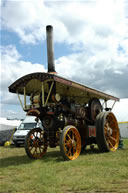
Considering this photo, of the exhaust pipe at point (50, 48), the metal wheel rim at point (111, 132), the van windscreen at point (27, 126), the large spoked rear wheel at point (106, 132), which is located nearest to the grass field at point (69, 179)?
the large spoked rear wheel at point (106, 132)

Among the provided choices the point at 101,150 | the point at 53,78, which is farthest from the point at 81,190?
the point at 101,150

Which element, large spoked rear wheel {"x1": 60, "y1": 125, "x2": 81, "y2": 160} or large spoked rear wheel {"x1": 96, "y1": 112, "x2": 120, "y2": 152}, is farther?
large spoked rear wheel {"x1": 96, "y1": 112, "x2": 120, "y2": 152}

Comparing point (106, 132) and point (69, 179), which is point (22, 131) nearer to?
point (106, 132)

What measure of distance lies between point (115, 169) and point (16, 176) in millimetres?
2288

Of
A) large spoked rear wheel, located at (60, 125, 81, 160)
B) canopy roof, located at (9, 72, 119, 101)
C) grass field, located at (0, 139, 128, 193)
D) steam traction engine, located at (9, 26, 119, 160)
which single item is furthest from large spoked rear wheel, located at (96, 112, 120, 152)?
grass field, located at (0, 139, 128, 193)

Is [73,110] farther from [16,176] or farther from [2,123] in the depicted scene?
[2,123]

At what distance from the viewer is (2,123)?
779 inches

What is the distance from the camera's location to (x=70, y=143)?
7.33 m

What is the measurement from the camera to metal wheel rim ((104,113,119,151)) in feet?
30.0

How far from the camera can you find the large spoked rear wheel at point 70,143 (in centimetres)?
689

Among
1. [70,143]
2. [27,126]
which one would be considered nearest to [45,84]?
[70,143]

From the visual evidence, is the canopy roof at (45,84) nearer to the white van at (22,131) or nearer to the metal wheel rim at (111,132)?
the metal wheel rim at (111,132)

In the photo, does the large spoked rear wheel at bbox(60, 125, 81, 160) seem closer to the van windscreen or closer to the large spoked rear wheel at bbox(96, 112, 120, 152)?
the large spoked rear wheel at bbox(96, 112, 120, 152)

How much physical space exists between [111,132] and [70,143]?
2.83 metres
